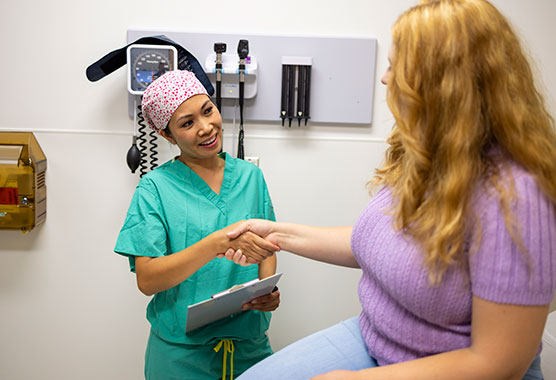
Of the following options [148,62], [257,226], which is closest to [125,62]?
[148,62]

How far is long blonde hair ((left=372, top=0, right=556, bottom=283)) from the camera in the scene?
0.80 metres

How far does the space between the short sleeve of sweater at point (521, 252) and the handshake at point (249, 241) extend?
70cm

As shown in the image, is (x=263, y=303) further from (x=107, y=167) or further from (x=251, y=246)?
(x=107, y=167)

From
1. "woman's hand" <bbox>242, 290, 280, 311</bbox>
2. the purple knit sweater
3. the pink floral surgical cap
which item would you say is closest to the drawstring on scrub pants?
"woman's hand" <bbox>242, 290, 280, 311</bbox>

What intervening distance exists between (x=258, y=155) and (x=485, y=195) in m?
1.22

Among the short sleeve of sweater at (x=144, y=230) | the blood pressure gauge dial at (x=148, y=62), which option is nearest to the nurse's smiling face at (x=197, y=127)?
the short sleeve of sweater at (x=144, y=230)

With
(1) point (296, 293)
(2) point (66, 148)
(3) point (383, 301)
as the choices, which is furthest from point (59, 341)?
(3) point (383, 301)

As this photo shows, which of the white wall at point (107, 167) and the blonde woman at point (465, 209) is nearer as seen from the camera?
the blonde woman at point (465, 209)

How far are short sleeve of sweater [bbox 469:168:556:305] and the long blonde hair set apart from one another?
0.7 inches

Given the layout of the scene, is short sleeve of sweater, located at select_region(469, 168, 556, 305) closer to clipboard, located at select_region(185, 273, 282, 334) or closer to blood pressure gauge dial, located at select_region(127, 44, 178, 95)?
clipboard, located at select_region(185, 273, 282, 334)

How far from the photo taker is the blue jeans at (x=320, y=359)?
3.16 feet

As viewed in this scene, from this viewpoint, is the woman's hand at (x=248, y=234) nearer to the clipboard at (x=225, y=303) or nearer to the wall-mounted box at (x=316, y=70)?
the clipboard at (x=225, y=303)

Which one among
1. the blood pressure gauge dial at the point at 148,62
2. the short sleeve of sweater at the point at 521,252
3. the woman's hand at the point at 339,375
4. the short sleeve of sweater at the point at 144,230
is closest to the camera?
the short sleeve of sweater at the point at 521,252

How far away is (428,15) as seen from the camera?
0.83 m
